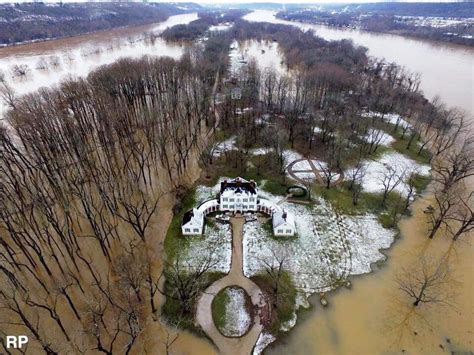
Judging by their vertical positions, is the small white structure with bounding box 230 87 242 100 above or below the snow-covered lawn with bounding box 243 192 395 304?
above

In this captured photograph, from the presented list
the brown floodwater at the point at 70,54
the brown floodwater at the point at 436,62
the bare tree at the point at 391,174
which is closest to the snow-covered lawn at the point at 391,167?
the bare tree at the point at 391,174

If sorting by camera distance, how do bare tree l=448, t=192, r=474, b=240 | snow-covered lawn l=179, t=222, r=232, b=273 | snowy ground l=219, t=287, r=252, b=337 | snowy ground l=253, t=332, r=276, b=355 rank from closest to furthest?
snowy ground l=253, t=332, r=276, b=355 → snowy ground l=219, t=287, r=252, b=337 → snow-covered lawn l=179, t=222, r=232, b=273 → bare tree l=448, t=192, r=474, b=240

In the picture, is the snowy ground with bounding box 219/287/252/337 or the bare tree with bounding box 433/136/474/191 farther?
the bare tree with bounding box 433/136/474/191

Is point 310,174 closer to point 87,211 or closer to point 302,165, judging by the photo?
point 302,165

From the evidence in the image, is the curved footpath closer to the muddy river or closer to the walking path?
the muddy river

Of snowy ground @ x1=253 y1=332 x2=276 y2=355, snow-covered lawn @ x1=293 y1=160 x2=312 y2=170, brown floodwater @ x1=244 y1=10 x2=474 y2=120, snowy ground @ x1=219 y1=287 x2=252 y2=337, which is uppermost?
brown floodwater @ x1=244 y1=10 x2=474 y2=120

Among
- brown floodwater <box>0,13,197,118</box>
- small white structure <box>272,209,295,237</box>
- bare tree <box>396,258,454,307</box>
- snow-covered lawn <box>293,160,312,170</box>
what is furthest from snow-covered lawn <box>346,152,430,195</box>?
brown floodwater <box>0,13,197,118</box>

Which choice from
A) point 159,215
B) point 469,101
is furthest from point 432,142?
point 159,215

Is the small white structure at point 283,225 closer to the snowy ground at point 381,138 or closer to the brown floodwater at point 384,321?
the brown floodwater at point 384,321
